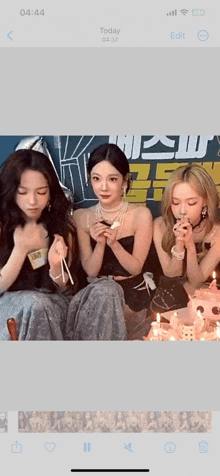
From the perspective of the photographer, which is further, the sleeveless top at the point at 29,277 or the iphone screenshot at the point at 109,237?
the sleeveless top at the point at 29,277

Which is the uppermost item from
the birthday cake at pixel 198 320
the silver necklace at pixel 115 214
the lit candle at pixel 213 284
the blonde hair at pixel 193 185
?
the blonde hair at pixel 193 185

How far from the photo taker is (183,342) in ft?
5.69

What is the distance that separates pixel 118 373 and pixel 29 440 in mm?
271

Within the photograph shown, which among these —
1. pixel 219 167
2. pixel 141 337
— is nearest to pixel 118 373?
pixel 141 337

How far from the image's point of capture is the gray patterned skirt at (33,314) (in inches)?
68.4

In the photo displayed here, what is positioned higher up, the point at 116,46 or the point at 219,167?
the point at 116,46

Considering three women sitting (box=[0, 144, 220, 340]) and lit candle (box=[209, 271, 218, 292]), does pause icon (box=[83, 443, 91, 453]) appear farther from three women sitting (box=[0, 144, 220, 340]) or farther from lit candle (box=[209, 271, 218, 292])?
lit candle (box=[209, 271, 218, 292])

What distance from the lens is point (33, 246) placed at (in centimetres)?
178

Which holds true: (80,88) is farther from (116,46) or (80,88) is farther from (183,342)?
(183,342)

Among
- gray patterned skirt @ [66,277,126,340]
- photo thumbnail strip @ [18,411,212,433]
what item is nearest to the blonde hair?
gray patterned skirt @ [66,277,126,340]

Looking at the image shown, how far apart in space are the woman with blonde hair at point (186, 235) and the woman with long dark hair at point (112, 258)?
44mm

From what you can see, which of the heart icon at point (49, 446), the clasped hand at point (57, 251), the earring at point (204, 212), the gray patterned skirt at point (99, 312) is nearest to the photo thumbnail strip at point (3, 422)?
the heart icon at point (49, 446)

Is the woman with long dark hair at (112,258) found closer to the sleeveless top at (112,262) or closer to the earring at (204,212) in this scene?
the sleeveless top at (112,262)

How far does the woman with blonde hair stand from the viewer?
174 cm
